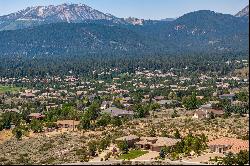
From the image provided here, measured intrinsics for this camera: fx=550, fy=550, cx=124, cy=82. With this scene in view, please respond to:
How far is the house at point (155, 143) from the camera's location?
58094 millimetres

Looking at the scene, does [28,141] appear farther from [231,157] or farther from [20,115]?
[231,157]

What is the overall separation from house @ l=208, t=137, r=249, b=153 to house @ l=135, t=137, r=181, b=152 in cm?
416

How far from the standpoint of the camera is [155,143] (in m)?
59.6

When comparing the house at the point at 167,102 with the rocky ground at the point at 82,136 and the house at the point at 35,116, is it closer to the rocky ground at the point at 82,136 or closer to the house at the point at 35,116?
the rocky ground at the point at 82,136

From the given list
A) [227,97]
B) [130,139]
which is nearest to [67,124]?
[130,139]

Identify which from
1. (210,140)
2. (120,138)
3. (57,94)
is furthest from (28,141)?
(57,94)

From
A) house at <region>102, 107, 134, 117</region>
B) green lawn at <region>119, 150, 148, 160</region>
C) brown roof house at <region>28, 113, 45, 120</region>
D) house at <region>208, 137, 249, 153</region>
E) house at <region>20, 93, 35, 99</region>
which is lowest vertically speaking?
house at <region>20, 93, 35, 99</region>

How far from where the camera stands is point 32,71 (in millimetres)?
177000

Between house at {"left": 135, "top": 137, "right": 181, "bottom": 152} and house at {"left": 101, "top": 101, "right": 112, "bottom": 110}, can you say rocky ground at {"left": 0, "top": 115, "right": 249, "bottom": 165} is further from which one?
house at {"left": 101, "top": 101, "right": 112, "bottom": 110}

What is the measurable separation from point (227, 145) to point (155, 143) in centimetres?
774

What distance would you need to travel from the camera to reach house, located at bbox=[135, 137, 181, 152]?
58.1 metres

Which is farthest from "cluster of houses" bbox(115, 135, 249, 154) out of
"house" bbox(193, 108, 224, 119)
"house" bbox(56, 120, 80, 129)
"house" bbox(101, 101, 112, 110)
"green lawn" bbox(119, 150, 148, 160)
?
"house" bbox(101, 101, 112, 110)

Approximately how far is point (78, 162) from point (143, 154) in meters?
7.68

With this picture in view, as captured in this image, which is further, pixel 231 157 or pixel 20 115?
pixel 20 115
